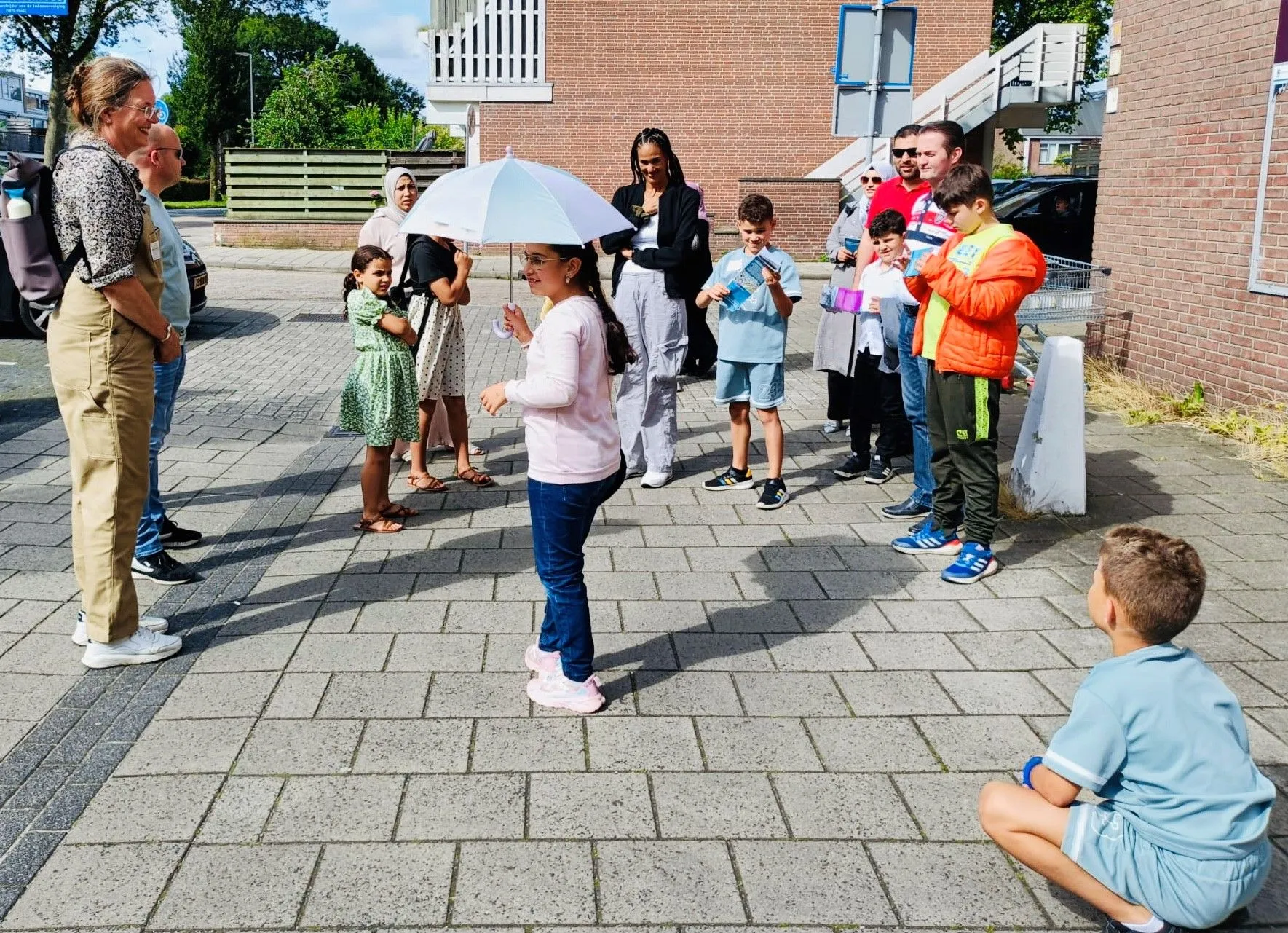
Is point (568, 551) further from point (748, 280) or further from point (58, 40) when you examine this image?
point (58, 40)

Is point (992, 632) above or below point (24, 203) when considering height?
below

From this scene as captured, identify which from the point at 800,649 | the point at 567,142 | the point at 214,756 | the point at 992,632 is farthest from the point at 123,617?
the point at 567,142

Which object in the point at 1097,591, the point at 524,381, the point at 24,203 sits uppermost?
the point at 24,203

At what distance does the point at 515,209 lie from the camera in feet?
12.7

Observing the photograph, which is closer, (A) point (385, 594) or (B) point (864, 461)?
(A) point (385, 594)

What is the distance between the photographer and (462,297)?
6504 millimetres

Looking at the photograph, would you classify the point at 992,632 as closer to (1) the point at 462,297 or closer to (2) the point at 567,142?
(1) the point at 462,297

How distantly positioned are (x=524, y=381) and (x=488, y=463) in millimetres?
3730

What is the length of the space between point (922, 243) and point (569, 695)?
301cm

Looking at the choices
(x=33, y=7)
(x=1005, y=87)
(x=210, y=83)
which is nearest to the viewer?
(x=33, y=7)

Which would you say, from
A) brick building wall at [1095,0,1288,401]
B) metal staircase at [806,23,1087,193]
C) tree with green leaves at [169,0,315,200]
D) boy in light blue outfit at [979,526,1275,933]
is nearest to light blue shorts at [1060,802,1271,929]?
boy in light blue outfit at [979,526,1275,933]

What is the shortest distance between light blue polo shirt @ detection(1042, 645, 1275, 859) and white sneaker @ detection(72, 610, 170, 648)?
3.39 meters

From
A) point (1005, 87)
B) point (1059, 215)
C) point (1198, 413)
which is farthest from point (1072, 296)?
point (1005, 87)

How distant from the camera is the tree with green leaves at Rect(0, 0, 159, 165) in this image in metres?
36.7
